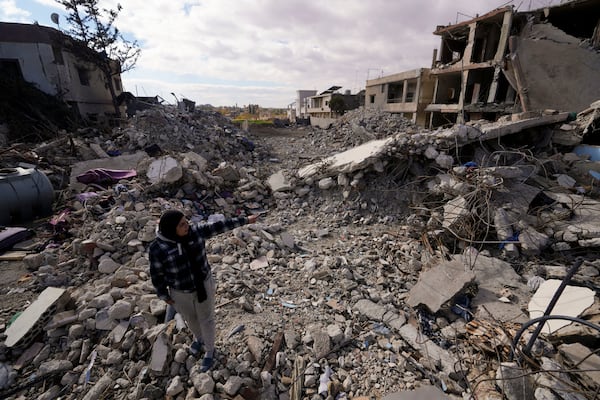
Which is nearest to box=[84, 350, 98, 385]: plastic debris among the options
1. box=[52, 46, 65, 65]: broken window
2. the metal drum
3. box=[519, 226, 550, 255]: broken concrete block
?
the metal drum

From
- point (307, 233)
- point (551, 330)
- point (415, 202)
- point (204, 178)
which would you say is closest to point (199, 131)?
point (204, 178)

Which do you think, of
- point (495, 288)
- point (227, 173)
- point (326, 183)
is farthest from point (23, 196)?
point (495, 288)

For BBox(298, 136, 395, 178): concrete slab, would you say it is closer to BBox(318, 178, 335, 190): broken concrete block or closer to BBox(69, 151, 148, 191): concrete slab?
BBox(318, 178, 335, 190): broken concrete block

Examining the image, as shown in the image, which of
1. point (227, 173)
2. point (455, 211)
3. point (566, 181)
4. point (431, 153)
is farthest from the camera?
point (227, 173)

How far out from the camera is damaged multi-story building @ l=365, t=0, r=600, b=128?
1009 centimetres

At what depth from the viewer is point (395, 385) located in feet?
6.91

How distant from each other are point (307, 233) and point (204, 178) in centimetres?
299

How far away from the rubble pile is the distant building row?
5.81m

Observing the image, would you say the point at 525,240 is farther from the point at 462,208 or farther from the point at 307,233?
the point at 307,233

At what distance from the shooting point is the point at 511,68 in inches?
445

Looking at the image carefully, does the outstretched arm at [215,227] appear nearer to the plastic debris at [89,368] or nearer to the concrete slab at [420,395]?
the plastic debris at [89,368]

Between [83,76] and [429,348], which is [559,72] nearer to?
[429,348]

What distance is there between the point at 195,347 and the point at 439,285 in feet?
8.34

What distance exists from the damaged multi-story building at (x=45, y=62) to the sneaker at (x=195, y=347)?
16481mm
